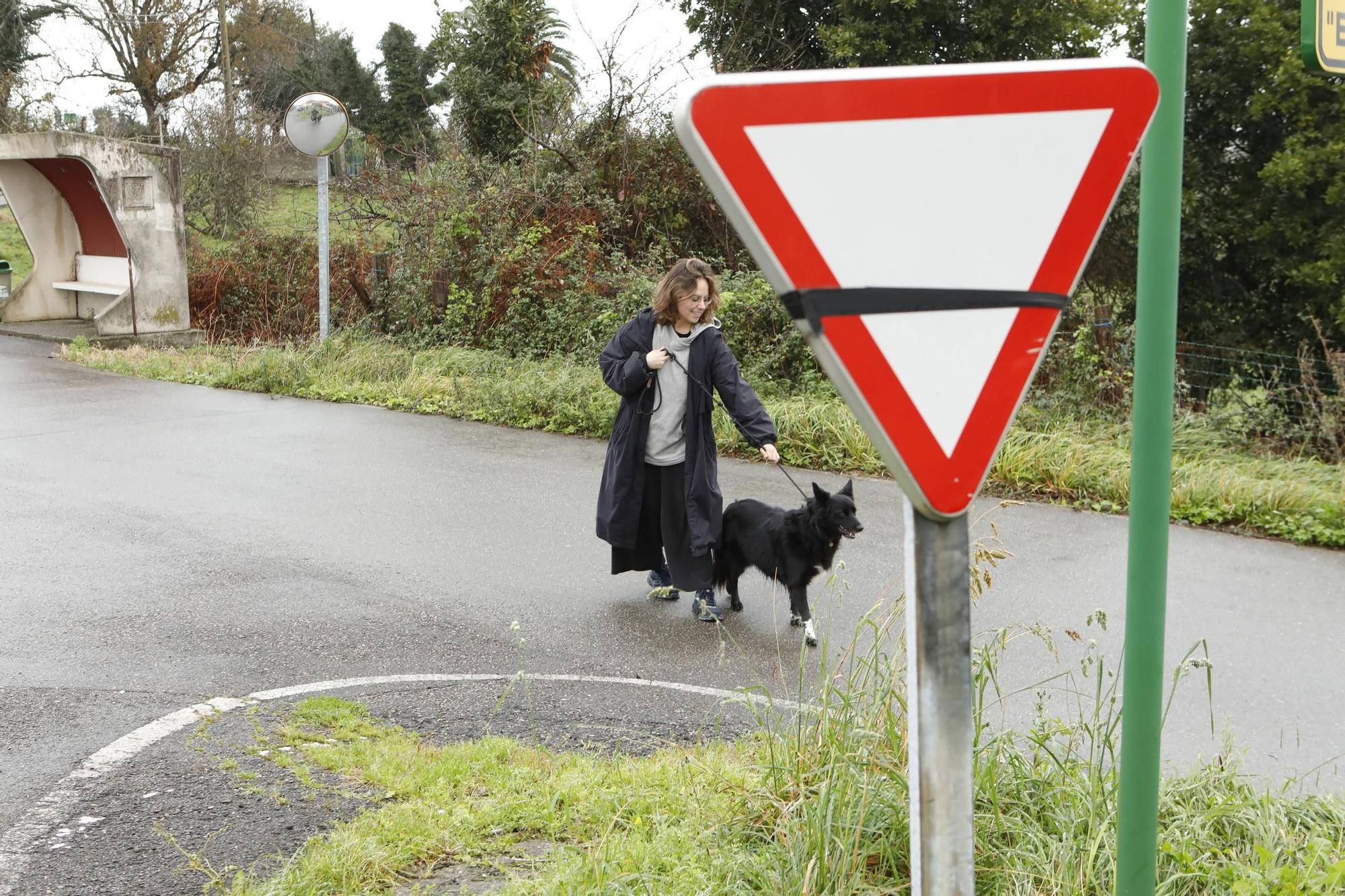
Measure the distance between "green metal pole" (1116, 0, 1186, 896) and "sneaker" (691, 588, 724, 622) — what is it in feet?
15.5

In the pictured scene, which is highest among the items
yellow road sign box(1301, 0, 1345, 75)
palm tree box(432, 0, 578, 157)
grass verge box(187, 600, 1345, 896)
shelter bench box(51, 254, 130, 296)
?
Answer: palm tree box(432, 0, 578, 157)

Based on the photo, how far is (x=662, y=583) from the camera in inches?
286

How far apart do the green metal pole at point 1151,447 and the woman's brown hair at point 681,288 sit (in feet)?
14.6

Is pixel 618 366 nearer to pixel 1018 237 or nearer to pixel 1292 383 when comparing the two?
pixel 1018 237

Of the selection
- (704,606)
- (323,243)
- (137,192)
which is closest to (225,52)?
(137,192)

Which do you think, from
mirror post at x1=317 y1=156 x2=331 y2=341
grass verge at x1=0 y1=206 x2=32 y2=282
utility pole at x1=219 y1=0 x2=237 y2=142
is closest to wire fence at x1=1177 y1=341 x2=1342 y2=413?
mirror post at x1=317 y1=156 x2=331 y2=341

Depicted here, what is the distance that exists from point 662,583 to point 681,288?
6.07ft

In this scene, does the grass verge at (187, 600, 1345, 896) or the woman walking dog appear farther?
the woman walking dog

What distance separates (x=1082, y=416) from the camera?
11.0 meters

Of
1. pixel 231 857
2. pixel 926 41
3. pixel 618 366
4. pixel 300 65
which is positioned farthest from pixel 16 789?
pixel 300 65

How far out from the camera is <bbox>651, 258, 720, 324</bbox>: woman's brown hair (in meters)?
6.47

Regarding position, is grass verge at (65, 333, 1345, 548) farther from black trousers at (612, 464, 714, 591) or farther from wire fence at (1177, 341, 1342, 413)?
black trousers at (612, 464, 714, 591)

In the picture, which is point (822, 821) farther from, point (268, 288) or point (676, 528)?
point (268, 288)

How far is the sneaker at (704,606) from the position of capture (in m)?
6.82
